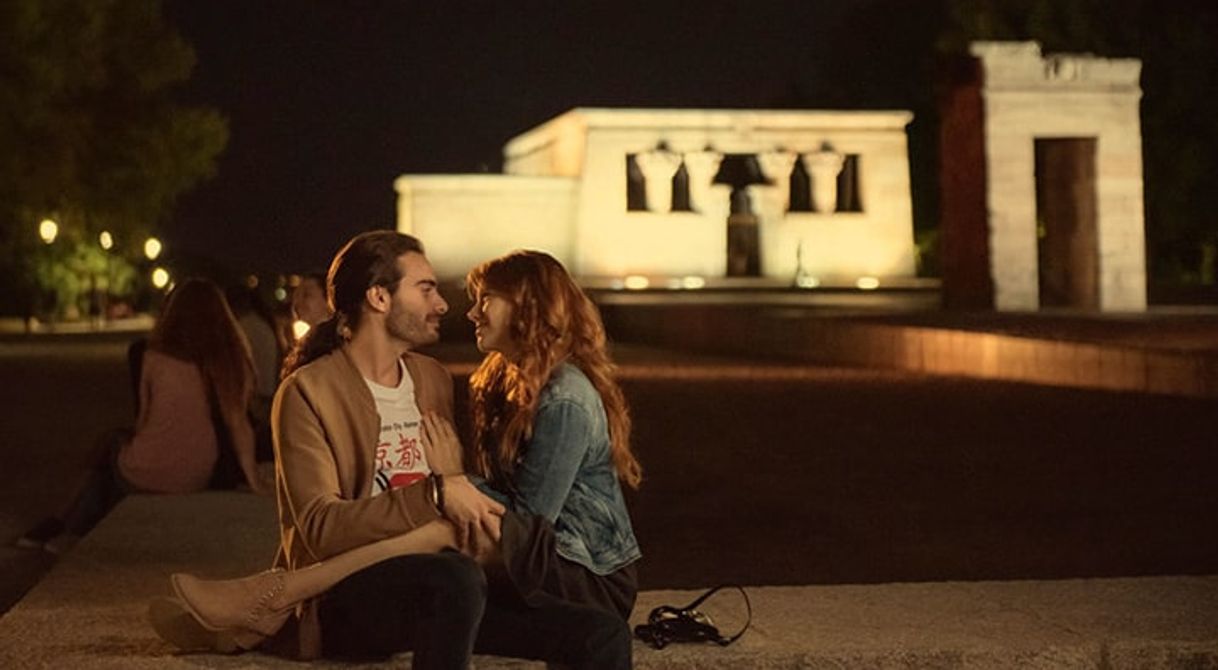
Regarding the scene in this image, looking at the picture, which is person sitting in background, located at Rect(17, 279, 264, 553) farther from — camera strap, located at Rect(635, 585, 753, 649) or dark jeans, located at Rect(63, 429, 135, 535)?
camera strap, located at Rect(635, 585, 753, 649)

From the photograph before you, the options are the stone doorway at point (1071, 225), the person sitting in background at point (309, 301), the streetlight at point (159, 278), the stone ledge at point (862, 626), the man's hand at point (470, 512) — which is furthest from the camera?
the streetlight at point (159, 278)

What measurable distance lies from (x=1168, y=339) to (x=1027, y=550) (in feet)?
Answer: 41.7

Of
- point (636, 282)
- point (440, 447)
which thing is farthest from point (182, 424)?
point (636, 282)

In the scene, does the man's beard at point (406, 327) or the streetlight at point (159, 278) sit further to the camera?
the streetlight at point (159, 278)

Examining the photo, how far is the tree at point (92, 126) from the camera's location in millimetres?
47562

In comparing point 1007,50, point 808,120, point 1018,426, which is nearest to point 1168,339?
point 1018,426

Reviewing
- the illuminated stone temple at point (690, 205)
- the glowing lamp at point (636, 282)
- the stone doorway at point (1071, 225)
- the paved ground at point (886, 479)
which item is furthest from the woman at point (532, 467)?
the illuminated stone temple at point (690, 205)

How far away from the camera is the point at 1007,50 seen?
32.0 m

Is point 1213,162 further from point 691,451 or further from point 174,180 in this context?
point 691,451

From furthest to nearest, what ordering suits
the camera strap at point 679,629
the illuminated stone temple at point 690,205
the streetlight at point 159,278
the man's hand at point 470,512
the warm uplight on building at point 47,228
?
1. the streetlight at point 159,278
2. the warm uplight on building at point 47,228
3. the illuminated stone temple at point 690,205
4. the camera strap at point 679,629
5. the man's hand at point 470,512

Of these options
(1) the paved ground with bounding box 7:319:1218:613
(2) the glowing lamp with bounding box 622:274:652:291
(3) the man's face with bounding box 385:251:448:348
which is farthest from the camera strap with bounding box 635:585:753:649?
(2) the glowing lamp with bounding box 622:274:652:291

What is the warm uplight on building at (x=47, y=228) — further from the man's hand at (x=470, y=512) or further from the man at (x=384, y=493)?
the man's hand at (x=470, y=512)

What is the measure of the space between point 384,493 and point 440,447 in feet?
0.96

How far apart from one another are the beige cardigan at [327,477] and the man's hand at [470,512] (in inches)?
3.2
